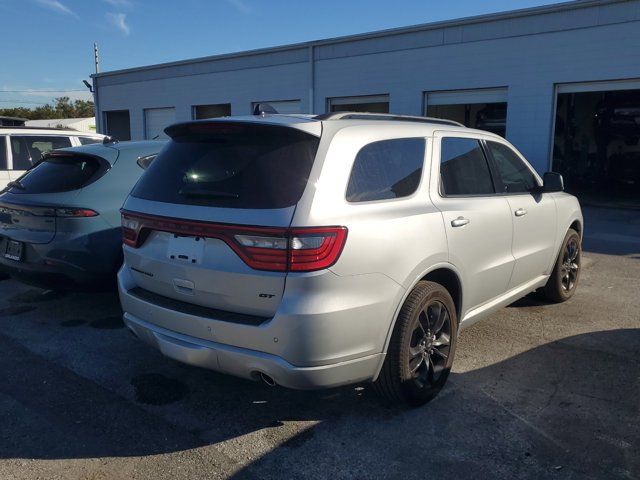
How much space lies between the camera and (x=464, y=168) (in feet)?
13.4

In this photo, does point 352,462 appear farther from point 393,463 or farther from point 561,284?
point 561,284

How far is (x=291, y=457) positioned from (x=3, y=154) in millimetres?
7801

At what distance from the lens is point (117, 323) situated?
5121mm

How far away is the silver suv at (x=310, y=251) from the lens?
2.83m

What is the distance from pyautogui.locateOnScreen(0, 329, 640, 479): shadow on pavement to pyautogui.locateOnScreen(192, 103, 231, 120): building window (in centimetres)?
1994

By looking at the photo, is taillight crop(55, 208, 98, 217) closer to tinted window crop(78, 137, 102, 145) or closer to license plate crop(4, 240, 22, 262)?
license plate crop(4, 240, 22, 262)

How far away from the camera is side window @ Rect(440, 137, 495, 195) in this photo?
386 cm

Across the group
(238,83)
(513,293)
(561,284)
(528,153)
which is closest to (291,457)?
(513,293)

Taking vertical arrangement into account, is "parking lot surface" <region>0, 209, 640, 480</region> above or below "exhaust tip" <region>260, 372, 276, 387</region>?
below

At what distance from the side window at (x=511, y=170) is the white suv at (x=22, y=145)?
23.6ft

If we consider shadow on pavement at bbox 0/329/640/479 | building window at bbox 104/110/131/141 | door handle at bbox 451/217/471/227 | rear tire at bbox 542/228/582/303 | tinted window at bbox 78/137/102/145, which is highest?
building window at bbox 104/110/131/141

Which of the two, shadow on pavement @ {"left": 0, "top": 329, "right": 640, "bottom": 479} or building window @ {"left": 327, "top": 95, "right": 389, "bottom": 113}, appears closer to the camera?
shadow on pavement @ {"left": 0, "top": 329, "right": 640, "bottom": 479}

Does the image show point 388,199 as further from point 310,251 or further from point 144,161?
point 144,161

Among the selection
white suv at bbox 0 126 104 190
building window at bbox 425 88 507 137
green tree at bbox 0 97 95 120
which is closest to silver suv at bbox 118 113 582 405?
white suv at bbox 0 126 104 190
